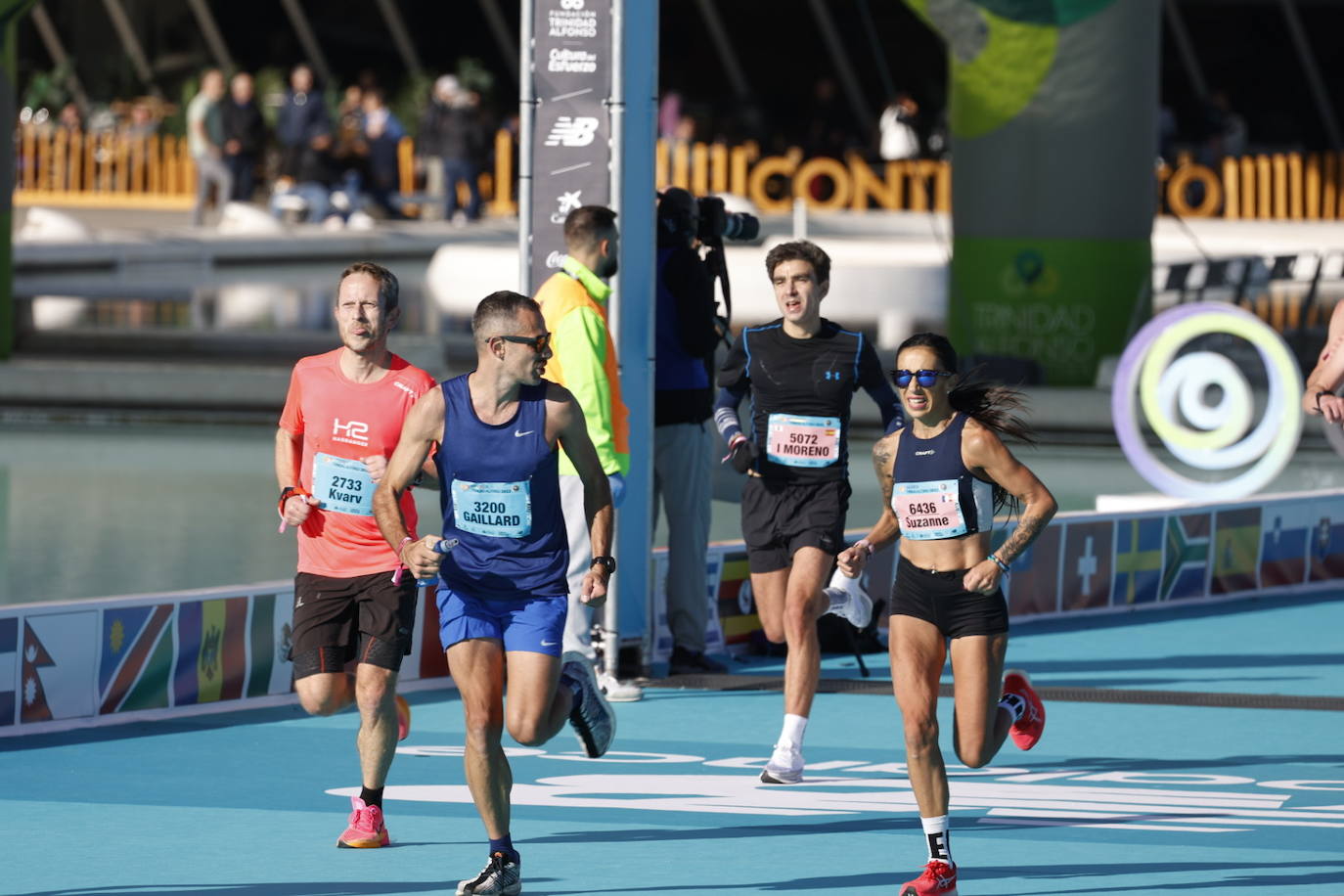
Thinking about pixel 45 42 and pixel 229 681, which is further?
pixel 45 42

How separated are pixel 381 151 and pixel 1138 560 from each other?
2466 centimetres

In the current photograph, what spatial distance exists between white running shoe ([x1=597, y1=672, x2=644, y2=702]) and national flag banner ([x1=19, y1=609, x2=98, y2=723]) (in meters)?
1.98

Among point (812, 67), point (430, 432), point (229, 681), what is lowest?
point (229, 681)

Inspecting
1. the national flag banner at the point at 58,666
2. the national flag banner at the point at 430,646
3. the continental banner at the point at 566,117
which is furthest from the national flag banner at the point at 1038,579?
the national flag banner at the point at 58,666

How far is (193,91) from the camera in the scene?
40.3m

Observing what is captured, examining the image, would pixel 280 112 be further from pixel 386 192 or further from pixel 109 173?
pixel 109 173

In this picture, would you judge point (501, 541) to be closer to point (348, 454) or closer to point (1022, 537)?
point (348, 454)

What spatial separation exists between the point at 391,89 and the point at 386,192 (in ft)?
28.8

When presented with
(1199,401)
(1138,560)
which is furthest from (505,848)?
(1199,401)

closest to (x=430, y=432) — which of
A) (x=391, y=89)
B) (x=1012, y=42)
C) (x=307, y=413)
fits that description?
(x=307, y=413)

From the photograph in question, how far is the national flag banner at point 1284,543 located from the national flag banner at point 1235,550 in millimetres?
52

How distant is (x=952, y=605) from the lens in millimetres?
6906

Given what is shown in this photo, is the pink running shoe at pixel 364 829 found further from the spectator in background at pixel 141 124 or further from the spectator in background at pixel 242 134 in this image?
the spectator in background at pixel 141 124

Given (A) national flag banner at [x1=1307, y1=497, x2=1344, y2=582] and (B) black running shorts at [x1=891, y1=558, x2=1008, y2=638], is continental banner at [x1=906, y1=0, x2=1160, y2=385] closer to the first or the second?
(A) national flag banner at [x1=1307, y1=497, x2=1344, y2=582]
